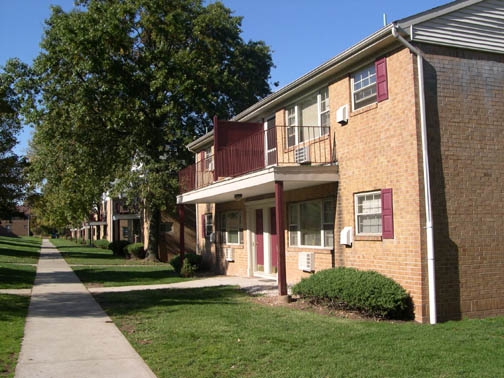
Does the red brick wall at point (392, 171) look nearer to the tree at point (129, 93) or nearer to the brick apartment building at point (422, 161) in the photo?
the brick apartment building at point (422, 161)

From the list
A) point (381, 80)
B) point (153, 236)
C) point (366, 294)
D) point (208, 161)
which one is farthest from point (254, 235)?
point (153, 236)

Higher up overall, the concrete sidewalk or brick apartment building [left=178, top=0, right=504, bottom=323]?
brick apartment building [left=178, top=0, right=504, bottom=323]

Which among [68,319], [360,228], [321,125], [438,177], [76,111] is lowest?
[68,319]

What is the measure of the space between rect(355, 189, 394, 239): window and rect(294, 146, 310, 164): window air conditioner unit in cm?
192

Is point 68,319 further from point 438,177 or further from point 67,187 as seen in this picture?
point 67,187

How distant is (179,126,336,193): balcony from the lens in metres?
13.2

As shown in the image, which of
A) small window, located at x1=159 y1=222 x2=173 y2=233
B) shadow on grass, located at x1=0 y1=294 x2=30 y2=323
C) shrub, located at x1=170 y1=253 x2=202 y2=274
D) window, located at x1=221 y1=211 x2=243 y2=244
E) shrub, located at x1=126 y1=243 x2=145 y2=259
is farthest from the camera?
shrub, located at x1=126 y1=243 x2=145 y2=259

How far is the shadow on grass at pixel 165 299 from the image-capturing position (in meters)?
Answer: 11.8

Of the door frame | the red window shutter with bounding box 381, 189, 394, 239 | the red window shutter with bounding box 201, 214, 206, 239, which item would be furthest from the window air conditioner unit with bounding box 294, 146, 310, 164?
the red window shutter with bounding box 201, 214, 206, 239

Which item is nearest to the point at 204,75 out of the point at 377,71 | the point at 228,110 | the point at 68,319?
the point at 228,110

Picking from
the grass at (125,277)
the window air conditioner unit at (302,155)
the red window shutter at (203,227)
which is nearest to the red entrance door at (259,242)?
the grass at (125,277)

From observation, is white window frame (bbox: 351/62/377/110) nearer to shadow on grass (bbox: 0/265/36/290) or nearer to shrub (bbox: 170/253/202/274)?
shrub (bbox: 170/253/202/274)

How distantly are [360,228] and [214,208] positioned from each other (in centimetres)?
1072

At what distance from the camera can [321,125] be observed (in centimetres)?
1340
